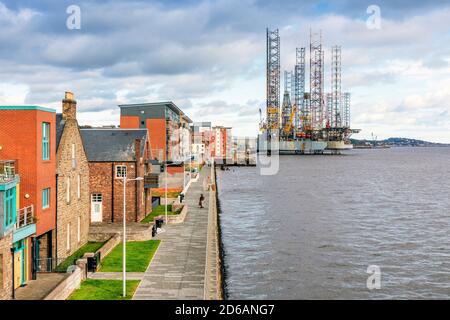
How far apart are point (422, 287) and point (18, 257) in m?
24.0

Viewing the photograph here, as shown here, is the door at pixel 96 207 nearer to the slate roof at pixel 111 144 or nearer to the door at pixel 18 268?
the slate roof at pixel 111 144

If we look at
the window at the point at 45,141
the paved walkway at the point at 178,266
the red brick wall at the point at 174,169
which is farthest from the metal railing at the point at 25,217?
the red brick wall at the point at 174,169

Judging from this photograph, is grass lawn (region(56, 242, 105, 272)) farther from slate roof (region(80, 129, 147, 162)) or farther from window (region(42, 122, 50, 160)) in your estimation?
A: slate roof (region(80, 129, 147, 162))

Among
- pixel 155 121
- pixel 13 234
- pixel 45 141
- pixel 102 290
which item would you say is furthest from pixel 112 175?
pixel 155 121

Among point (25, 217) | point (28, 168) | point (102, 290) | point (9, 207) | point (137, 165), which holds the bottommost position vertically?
point (102, 290)

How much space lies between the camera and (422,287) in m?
33.5

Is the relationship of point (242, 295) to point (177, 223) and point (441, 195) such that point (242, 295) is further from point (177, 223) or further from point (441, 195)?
point (441, 195)

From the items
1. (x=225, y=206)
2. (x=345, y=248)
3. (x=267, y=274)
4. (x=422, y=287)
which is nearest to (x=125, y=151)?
(x=267, y=274)

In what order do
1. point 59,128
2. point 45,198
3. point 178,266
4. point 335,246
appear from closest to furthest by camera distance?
point 45,198 < point 178,266 < point 59,128 < point 335,246

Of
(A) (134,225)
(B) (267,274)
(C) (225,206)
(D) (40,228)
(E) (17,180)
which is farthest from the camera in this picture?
(C) (225,206)

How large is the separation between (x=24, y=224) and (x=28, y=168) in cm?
Answer: 329

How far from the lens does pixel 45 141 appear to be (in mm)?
27719

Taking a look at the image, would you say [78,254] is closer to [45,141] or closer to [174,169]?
[45,141]

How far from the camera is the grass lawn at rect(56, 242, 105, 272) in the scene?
95.2ft
